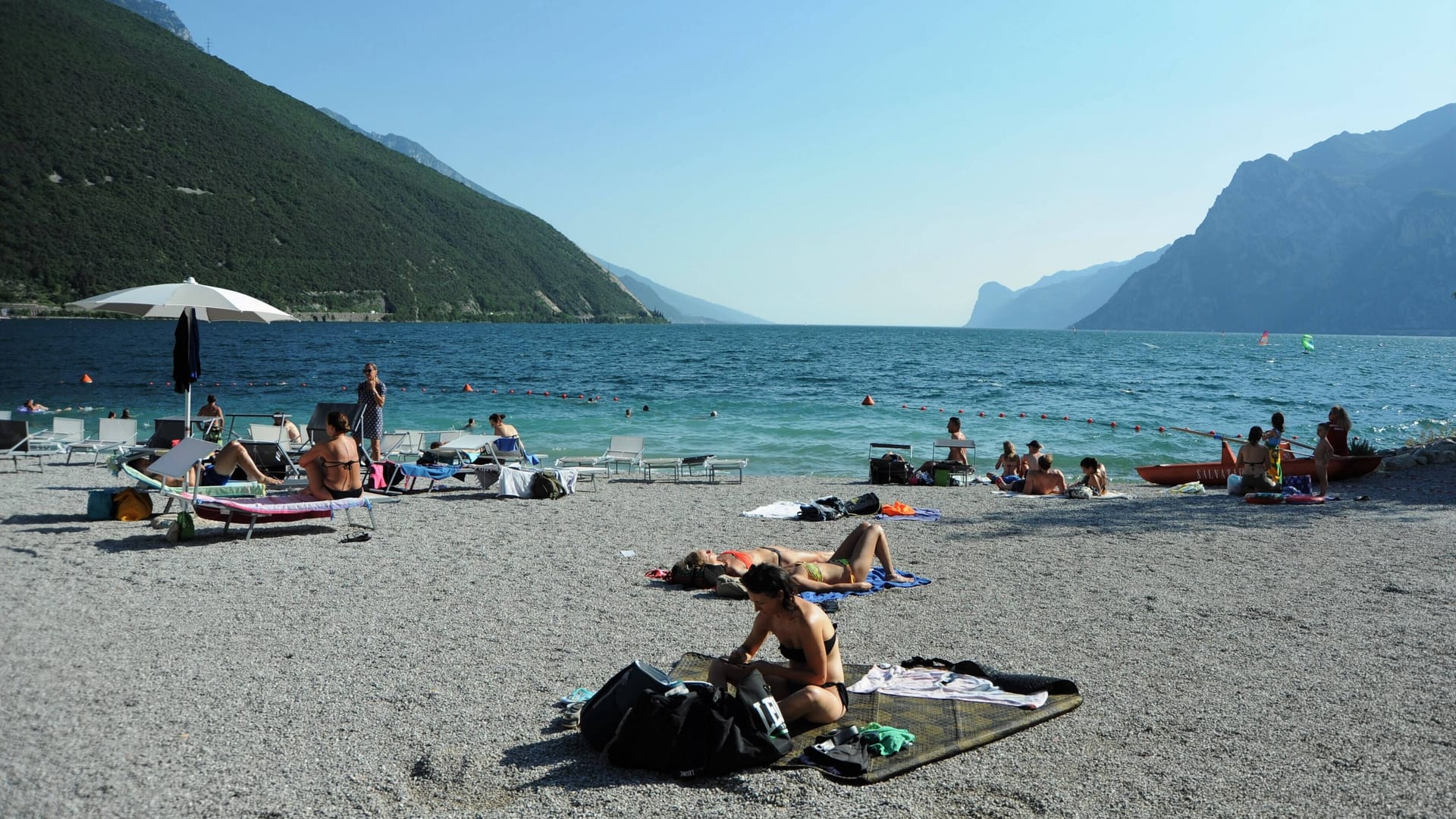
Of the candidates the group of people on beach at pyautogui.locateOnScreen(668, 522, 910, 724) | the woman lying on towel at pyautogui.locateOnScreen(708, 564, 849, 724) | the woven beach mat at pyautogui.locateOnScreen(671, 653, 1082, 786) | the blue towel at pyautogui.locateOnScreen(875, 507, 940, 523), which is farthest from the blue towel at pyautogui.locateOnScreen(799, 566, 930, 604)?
the blue towel at pyautogui.locateOnScreen(875, 507, 940, 523)

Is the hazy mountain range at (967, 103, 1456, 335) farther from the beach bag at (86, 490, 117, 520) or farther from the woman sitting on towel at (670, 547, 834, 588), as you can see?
the beach bag at (86, 490, 117, 520)

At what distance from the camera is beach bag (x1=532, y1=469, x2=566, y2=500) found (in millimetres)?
12477

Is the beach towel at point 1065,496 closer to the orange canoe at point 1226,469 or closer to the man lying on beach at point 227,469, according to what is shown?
the orange canoe at point 1226,469

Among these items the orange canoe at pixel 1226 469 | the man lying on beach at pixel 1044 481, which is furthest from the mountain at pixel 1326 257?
the man lying on beach at pixel 1044 481

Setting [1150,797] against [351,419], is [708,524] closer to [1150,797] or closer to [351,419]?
[351,419]

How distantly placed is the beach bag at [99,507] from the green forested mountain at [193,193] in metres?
71.4

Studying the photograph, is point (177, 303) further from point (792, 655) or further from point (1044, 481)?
point (1044, 481)

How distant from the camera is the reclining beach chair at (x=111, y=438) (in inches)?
552

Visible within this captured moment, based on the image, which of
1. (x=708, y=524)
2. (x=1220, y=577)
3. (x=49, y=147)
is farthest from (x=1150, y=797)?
(x=49, y=147)

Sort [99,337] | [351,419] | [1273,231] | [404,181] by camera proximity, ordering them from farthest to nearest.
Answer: [1273,231] < [404,181] < [99,337] < [351,419]

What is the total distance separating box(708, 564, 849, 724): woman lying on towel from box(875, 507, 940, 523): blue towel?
6.56 m

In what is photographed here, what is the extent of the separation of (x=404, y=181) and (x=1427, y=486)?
12242 centimetres

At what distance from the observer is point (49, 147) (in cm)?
7631

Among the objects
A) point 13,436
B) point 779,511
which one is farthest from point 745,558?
point 13,436
